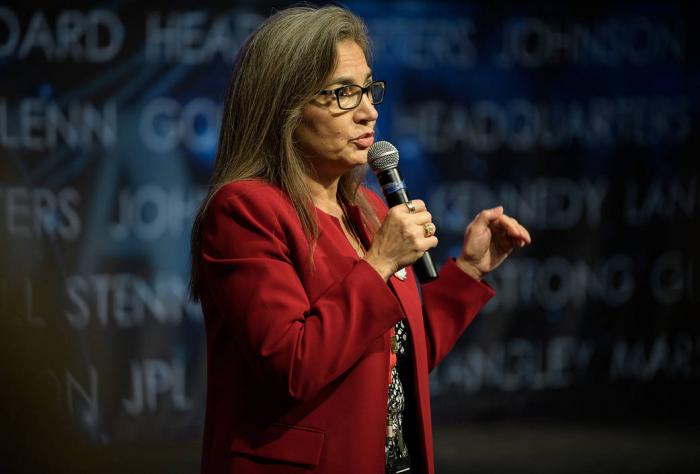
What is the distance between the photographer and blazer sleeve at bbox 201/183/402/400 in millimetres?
1578

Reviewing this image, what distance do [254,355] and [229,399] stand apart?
0.14 m

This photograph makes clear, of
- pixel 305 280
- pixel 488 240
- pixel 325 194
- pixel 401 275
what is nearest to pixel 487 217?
pixel 488 240

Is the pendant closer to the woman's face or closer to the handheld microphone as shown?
the handheld microphone

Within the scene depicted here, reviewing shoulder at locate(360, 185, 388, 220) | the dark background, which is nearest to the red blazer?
shoulder at locate(360, 185, 388, 220)

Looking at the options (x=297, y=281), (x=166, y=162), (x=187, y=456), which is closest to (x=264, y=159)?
(x=297, y=281)

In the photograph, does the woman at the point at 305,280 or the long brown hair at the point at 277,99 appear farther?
the long brown hair at the point at 277,99

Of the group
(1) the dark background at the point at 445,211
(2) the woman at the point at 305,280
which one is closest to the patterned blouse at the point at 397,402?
(2) the woman at the point at 305,280

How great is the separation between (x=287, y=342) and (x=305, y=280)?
0.15 meters

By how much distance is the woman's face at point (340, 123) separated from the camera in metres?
1.76

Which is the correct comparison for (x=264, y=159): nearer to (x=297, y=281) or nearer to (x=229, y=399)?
(x=297, y=281)

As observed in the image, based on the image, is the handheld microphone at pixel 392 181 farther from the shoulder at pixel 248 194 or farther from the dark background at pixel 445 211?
the dark background at pixel 445 211

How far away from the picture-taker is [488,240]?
200 cm

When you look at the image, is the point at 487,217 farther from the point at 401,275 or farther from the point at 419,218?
the point at 419,218

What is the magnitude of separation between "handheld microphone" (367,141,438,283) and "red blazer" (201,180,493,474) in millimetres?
85
